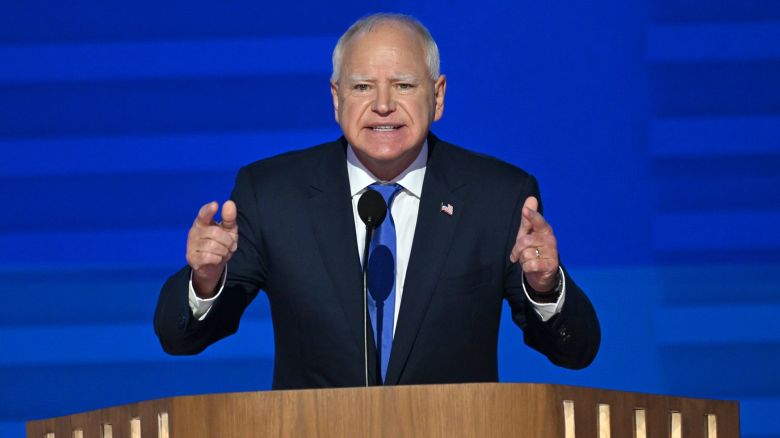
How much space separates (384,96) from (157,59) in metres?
1.25

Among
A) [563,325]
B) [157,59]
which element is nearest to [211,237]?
[563,325]

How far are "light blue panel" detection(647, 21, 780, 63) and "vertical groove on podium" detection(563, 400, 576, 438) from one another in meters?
1.97

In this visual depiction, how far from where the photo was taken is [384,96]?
9.06 feet

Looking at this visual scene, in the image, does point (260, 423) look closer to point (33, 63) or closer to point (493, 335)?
point (493, 335)

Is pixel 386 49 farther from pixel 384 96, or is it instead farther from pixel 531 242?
pixel 531 242

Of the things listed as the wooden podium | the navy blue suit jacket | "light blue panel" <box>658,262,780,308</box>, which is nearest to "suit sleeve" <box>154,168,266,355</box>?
the navy blue suit jacket

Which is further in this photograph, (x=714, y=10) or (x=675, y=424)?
(x=714, y=10)

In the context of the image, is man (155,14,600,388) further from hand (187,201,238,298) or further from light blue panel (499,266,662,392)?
light blue panel (499,266,662,392)

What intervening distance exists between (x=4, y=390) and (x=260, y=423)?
204cm

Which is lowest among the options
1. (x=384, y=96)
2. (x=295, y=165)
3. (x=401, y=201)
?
(x=401, y=201)

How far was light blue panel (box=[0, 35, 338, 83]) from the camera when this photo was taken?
149 inches

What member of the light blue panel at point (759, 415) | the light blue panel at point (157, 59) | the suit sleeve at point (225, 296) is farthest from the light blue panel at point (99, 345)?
the light blue panel at point (759, 415)

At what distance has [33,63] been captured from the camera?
3797 mm

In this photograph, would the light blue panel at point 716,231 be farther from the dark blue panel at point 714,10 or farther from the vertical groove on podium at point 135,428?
the vertical groove on podium at point 135,428
